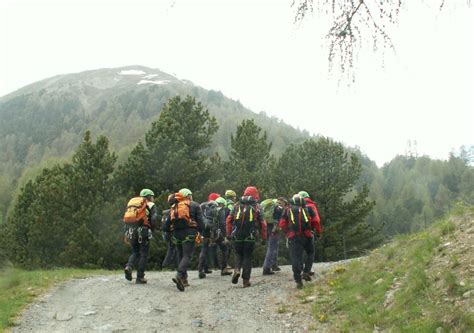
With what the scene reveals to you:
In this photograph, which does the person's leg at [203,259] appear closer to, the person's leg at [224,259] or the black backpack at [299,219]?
the person's leg at [224,259]

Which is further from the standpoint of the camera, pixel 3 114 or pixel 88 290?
pixel 3 114

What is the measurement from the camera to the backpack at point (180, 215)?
370 inches

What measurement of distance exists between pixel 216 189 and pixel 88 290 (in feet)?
45.5

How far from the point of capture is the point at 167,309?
7.74m

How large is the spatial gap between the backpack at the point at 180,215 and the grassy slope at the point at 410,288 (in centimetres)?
273

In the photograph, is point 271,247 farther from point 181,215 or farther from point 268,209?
point 181,215

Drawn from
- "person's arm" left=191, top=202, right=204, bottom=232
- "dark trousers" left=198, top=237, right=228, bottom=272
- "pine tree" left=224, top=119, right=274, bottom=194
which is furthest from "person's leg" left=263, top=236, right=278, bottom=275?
"pine tree" left=224, top=119, right=274, bottom=194

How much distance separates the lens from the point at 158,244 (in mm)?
20688

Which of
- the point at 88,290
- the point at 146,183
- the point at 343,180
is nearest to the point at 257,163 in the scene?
the point at 343,180

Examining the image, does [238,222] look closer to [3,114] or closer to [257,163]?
[257,163]

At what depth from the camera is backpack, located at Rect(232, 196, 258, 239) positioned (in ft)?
31.0

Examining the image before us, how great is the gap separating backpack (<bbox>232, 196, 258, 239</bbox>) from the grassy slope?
5.40ft

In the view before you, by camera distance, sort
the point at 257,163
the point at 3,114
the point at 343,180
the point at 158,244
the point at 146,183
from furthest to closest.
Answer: the point at 3,114 → the point at 257,163 → the point at 343,180 → the point at 146,183 → the point at 158,244

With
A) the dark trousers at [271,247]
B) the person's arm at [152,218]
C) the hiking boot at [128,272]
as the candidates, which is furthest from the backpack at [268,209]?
the hiking boot at [128,272]
